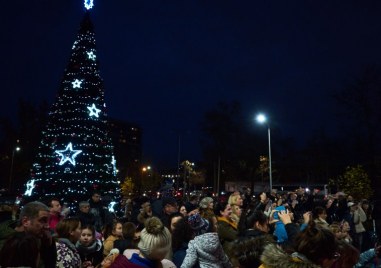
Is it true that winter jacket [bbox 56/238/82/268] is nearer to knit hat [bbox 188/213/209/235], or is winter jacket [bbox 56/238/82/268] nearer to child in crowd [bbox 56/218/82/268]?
child in crowd [bbox 56/218/82/268]

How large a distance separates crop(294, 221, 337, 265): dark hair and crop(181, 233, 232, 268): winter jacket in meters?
1.80

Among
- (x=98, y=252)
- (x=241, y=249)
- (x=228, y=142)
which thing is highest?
(x=228, y=142)

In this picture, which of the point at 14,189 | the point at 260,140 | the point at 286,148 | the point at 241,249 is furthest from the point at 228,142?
the point at 241,249

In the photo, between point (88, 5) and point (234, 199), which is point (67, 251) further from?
point (88, 5)

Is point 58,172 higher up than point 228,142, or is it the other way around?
point 228,142

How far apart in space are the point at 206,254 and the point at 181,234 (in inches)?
35.9

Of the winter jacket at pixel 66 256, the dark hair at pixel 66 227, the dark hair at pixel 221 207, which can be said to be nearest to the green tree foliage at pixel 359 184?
the dark hair at pixel 221 207

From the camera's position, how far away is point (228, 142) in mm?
49250

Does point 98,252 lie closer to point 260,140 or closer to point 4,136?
point 260,140

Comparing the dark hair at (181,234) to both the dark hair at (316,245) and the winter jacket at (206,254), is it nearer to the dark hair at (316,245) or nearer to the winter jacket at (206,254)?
the winter jacket at (206,254)

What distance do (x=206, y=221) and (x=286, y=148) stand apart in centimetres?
5282

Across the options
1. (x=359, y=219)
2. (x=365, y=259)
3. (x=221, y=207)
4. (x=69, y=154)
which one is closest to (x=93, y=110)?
(x=69, y=154)

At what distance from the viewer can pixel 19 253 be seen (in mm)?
3258

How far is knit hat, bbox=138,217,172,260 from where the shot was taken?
3779mm
